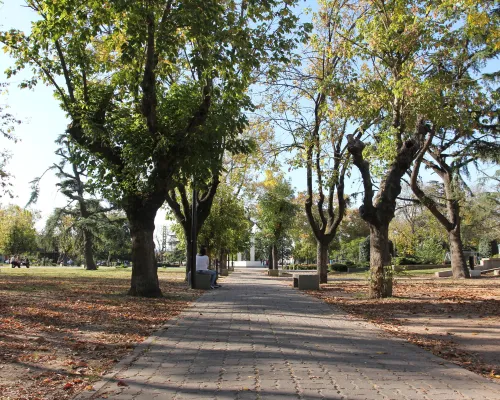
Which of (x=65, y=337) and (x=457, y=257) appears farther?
(x=457, y=257)

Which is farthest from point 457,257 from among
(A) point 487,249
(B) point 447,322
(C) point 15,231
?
(C) point 15,231

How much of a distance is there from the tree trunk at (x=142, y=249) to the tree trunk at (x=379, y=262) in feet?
20.3

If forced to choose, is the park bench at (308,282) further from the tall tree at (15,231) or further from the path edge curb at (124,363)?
the tall tree at (15,231)

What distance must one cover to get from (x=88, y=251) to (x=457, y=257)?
34.7 m

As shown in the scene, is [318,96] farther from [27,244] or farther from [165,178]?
[27,244]

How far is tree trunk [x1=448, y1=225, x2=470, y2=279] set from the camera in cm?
2519

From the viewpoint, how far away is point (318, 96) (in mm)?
20438

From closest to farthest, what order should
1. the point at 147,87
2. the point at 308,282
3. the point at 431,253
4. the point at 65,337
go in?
the point at 65,337 < the point at 147,87 < the point at 308,282 < the point at 431,253

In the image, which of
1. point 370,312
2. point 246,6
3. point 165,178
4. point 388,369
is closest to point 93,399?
point 388,369

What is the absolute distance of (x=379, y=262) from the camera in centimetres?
1336

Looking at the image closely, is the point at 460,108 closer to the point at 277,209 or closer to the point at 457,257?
the point at 457,257

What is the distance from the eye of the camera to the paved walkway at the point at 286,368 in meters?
4.38

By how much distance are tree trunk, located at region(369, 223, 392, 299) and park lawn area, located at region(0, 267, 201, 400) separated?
5454 mm

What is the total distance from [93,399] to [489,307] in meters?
10.6
